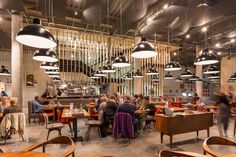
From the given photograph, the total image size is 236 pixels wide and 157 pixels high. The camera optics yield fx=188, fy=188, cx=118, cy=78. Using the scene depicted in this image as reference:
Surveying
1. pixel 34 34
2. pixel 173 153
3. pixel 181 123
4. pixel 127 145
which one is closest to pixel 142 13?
pixel 181 123

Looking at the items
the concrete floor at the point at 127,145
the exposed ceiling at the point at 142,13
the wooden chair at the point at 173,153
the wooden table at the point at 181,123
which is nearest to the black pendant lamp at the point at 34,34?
the wooden chair at the point at 173,153

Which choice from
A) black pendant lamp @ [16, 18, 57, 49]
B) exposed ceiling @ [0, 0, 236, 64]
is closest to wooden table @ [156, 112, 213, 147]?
exposed ceiling @ [0, 0, 236, 64]

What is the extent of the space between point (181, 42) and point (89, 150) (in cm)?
950

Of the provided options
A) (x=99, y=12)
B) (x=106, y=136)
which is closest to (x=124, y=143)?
(x=106, y=136)

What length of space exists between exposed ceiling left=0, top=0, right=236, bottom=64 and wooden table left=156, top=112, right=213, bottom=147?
3567 mm

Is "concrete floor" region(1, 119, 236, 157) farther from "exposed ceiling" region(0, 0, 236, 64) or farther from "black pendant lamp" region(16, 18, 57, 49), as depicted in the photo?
"exposed ceiling" region(0, 0, 236, 64)

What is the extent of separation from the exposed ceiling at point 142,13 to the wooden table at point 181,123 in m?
3.57

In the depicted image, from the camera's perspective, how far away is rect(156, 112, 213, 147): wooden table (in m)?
5.29

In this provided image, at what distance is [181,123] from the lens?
5512 millimetres

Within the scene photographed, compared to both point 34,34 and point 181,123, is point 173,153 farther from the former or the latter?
point 181,123

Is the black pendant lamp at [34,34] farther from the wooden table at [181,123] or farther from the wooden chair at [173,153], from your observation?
the wooden table at [181,123]

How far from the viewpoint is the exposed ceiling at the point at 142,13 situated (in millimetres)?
6273

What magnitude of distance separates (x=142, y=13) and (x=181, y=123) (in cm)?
406

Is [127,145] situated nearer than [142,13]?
Yes
